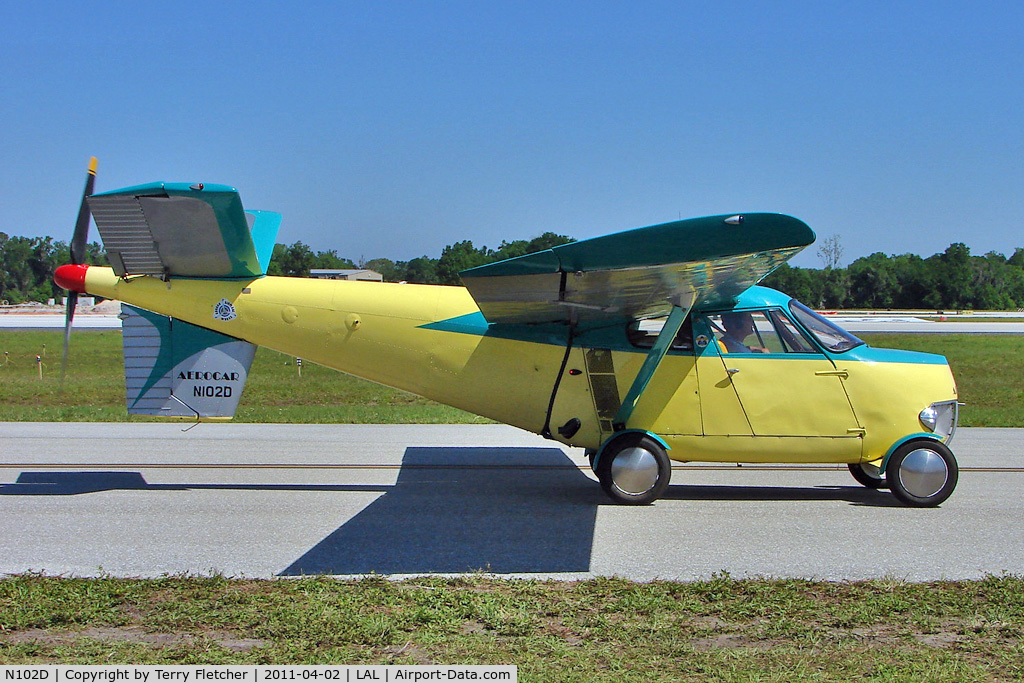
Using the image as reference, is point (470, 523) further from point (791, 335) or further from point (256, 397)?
point (256, 397)

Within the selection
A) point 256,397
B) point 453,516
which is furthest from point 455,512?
point 256,397

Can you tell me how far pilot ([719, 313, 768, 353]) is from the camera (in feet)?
28.5

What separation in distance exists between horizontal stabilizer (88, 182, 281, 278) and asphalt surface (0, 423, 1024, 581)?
93.3 inches

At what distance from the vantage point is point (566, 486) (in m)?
9.65

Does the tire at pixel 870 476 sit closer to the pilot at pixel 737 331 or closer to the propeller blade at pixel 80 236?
the pilot at pixel 737 331

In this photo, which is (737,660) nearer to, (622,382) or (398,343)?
(622,382)

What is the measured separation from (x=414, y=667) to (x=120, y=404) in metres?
15.0

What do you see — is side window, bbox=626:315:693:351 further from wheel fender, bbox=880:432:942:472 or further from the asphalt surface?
wheel fender, bbox=880:432:942:472

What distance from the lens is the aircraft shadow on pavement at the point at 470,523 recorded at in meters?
6.64

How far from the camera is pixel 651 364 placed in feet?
28.0

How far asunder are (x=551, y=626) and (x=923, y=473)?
504cm

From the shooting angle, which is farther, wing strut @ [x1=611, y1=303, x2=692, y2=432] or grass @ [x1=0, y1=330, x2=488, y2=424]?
grass @ [x1=0, y1=330, x2=488, y2=424]

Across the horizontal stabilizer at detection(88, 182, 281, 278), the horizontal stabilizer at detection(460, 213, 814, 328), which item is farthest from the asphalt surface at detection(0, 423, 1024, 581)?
the horizontal stabilizer at detection(88, 182, 281, 278)

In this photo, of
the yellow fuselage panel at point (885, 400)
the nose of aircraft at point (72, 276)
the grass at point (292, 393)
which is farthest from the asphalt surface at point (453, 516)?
the grass at point (292, 393)
